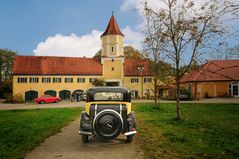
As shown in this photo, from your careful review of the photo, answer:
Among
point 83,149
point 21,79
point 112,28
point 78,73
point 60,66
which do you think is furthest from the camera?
point 112,28

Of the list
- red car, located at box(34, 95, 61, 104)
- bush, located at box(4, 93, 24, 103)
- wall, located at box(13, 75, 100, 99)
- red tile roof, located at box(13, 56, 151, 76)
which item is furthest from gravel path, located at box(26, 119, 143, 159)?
wall, located at box(13, 75, 100, 99)

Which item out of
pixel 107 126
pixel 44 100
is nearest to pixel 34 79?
pixel 44 100

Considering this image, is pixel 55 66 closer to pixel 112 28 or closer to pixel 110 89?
pixel 112 28

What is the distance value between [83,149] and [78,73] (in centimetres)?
4189

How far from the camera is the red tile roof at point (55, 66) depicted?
4762cm

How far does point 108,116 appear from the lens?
7941mm

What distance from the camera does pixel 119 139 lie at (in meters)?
9.20

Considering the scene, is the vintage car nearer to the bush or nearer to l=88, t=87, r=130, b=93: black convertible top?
l=88, t=87, r=130, b=93: black convertible top

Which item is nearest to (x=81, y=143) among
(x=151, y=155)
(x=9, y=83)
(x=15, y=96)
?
(x=151, y=155)

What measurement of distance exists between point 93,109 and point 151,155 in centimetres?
270

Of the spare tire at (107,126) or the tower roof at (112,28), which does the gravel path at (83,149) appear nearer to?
the spare tire at (107,126)

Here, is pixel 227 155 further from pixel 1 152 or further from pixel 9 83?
pixel 9 83

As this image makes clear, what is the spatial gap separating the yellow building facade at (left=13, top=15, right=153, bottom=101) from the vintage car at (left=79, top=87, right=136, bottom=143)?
1452 inches

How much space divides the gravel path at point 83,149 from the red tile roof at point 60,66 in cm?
3869
